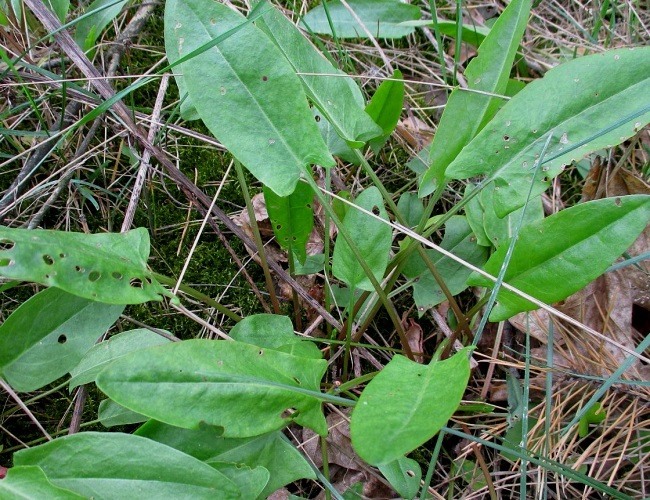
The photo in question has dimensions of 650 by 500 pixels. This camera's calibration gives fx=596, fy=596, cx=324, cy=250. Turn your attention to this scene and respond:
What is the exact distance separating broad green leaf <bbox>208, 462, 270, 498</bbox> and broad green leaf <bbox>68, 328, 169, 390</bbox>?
0.90 ft

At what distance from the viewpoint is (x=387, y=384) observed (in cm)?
86

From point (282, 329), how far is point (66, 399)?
0.46 metres

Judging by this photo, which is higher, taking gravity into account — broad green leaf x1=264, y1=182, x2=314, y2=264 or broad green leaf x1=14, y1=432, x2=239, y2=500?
broad green leaf x1=264, y1=182, x2=314, y2=264

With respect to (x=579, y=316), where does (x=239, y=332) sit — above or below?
above

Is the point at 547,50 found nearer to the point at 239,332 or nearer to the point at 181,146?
the point at 181,146

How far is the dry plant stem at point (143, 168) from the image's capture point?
1227 millimetres

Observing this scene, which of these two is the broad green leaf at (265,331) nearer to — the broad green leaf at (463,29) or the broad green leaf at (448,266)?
the broad green leaf at (448,266)

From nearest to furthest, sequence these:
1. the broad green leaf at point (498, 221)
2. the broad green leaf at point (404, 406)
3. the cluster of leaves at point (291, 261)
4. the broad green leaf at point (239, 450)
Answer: the broad green leaf at point (404, 406) → the cluster of leaves at point (291, 261) → the broad green leaf at point (239, 450) → the broad green leaf at point (498, 221)

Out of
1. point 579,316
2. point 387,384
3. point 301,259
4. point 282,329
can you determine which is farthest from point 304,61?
point 579,316

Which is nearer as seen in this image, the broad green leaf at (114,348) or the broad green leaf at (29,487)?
the broad green leaf at (29,487)

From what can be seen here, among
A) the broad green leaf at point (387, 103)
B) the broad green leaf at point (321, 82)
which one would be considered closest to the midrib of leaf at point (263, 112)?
the broad green leaf at point (321, 82)

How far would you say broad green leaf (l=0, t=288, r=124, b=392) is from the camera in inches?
37.6

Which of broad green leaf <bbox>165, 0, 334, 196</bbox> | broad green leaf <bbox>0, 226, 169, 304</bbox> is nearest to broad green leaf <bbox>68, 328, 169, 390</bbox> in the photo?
broad green leaf <bbox>0, 226, 169, 304</bbox>

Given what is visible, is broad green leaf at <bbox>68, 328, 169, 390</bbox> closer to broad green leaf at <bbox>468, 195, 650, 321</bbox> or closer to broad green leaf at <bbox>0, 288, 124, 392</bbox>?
broad green leaf at <bbox>0, 288, 124, 392</bbox>
